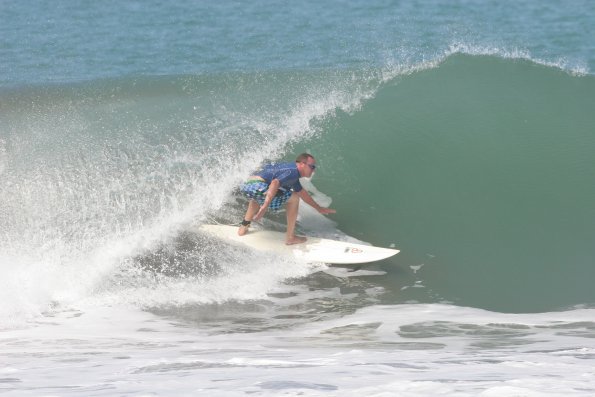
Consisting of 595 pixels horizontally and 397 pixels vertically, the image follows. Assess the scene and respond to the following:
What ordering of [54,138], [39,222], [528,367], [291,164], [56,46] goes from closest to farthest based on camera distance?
[528,367]
[291,164]
[39,222]
[54,138]
[56,46]

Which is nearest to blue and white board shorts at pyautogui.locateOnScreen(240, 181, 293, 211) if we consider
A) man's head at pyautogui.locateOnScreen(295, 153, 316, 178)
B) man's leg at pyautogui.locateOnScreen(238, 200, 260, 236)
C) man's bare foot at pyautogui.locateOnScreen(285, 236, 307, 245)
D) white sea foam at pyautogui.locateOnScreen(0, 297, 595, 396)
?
man's leg at pyautogui.locateOnScreen(238, 200, 260, 236)

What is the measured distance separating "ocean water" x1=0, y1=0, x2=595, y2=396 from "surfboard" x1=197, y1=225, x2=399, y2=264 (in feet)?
0.52

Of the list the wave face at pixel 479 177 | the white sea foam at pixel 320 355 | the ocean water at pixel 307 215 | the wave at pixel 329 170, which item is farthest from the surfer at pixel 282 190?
the white sea foam at pixel 320 355

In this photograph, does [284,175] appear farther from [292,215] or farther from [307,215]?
[307,215]

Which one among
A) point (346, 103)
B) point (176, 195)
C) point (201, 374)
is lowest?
point (201, 374)

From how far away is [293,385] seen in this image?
6.31 m

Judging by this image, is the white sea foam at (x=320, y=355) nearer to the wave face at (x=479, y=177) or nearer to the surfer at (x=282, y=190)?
the wave face at (x=479, y=177)

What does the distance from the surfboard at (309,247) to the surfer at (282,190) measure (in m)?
0.10

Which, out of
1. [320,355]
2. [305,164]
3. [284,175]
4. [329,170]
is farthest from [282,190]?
[320,355]

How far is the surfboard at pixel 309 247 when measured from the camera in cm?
1047

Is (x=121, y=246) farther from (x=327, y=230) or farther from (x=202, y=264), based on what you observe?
(x=327, y=230)

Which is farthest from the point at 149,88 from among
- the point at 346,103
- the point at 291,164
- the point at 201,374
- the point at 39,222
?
the point at 201,374

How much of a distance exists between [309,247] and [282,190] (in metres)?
0.76

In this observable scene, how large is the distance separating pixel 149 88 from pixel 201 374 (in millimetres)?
10155
